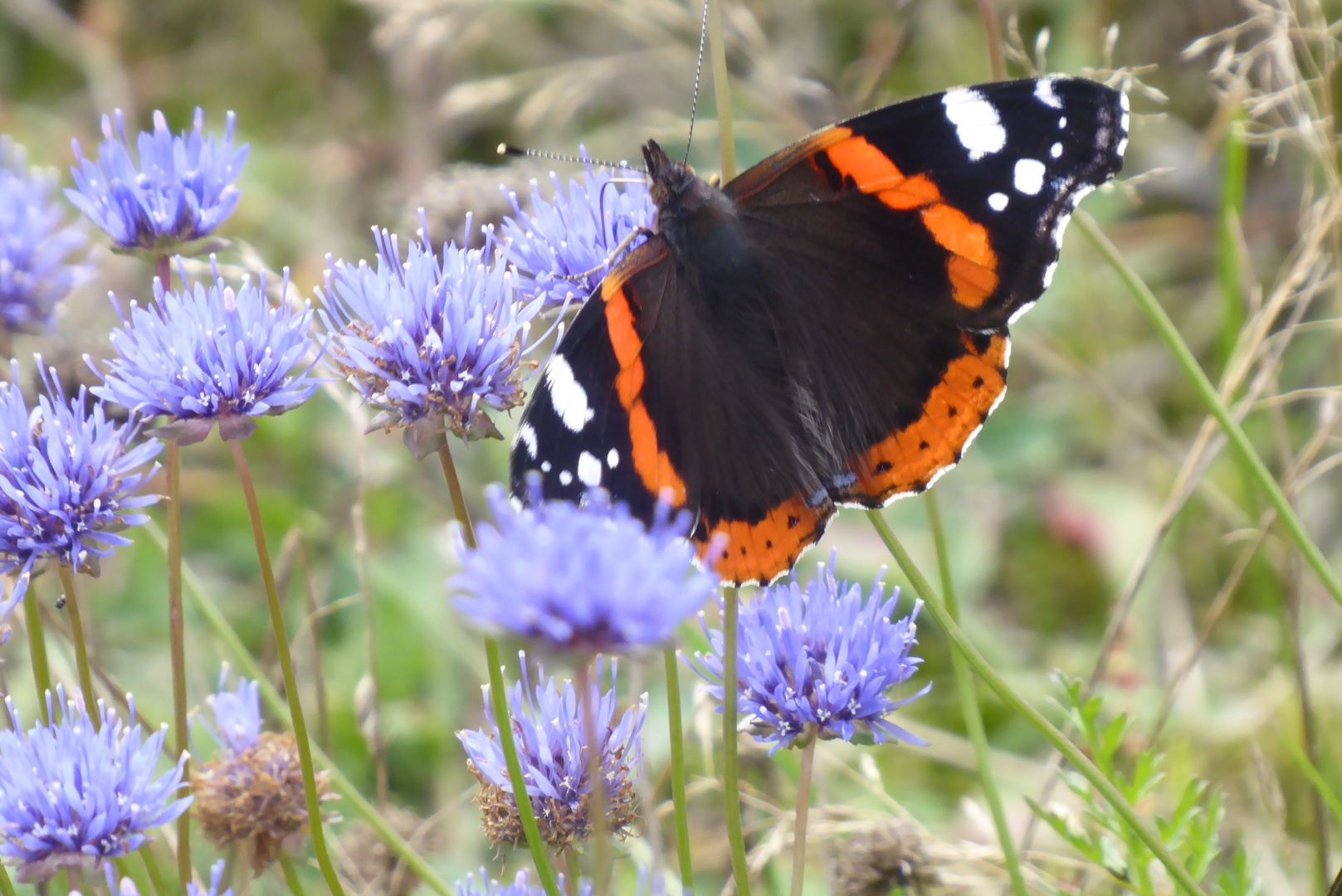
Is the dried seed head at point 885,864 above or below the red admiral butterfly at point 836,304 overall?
below

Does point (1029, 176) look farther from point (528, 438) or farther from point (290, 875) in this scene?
point (290, 875)

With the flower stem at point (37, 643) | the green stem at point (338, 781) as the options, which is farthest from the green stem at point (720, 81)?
the flower stem at point (37, 643)

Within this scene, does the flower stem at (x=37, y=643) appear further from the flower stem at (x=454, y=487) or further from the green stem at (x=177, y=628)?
the flower stem at (x=454, y=487)

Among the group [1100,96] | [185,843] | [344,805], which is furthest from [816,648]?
[344,805]

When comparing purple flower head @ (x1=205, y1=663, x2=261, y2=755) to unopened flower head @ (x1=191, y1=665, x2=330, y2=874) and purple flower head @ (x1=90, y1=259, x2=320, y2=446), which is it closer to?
unopened flower head @ (x1=191, y1=665, x2=330, y2=874)

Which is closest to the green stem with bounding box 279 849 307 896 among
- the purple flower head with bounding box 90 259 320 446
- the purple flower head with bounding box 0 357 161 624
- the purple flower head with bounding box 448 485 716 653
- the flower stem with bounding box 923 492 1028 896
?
the purple flower head with bounding box 0 357 161 624

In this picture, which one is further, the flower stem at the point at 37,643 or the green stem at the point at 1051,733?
the flower stem at the point at 37,643
